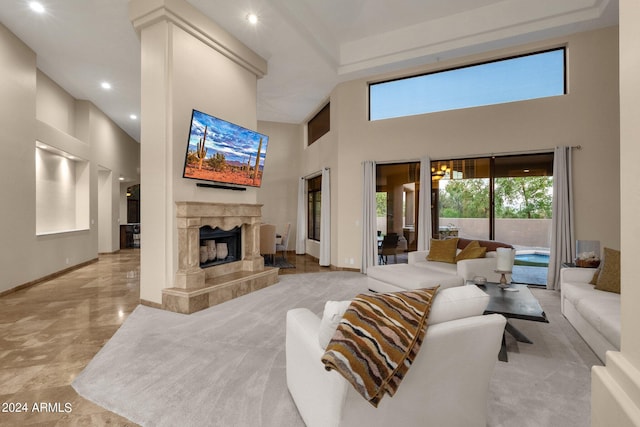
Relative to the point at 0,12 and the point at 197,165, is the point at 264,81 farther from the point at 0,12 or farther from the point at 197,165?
the point at 0,12

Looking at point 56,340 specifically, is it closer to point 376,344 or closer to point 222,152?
point 222,152

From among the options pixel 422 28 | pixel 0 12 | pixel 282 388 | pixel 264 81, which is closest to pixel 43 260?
pixel 0 12

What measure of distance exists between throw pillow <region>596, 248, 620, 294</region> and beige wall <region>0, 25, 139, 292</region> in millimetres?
7770

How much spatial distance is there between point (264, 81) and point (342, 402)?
6456 millimetres

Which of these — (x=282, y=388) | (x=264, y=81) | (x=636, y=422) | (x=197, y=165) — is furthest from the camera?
(x=264, y=81)

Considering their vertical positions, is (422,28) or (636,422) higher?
(422,28)

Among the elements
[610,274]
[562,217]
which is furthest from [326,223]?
[610,274]

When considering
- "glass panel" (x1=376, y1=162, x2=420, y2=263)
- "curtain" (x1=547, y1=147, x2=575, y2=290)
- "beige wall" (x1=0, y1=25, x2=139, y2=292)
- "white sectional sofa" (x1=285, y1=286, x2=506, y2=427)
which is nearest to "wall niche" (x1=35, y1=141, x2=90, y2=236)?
"beige wall" (x1=0, y1=25, x2=139, y2=292)

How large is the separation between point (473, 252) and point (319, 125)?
17.5 ft

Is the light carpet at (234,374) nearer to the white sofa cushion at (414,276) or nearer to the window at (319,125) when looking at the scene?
the white sofa cushion at (414,276)

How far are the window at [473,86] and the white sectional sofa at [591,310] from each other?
3328mm

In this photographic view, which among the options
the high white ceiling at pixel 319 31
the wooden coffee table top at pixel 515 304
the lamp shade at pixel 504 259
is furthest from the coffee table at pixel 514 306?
the high white ceiling at pixel 319 31

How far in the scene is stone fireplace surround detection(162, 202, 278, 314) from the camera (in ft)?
12.8

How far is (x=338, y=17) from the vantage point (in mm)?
5199
